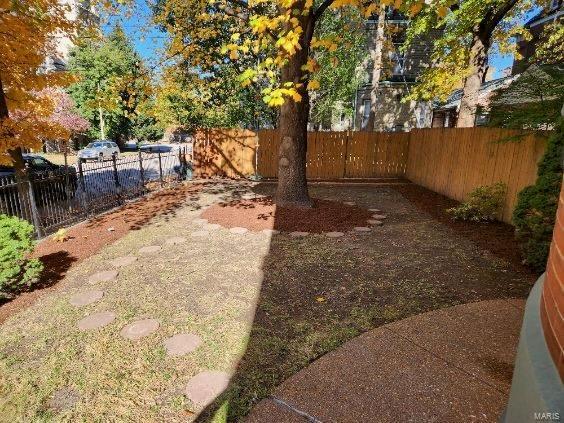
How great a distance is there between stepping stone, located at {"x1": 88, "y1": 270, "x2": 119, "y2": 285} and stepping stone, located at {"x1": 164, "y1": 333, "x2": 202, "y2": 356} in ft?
6.50

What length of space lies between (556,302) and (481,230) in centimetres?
639

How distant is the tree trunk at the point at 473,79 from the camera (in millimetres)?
11383

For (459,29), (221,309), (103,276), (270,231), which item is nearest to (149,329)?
(221,309)

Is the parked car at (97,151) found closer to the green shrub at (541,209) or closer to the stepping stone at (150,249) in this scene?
the stepping stone at (150,249)

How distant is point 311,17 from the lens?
7.30m

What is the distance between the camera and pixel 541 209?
501 cm

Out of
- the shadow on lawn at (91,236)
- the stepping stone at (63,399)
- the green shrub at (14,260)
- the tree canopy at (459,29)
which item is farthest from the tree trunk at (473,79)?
the stepping stone at (63,399)

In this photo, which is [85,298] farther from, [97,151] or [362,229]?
[97,151]

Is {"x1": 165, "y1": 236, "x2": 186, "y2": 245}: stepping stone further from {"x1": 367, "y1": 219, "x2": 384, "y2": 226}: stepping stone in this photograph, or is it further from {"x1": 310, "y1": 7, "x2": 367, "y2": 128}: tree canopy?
{"x1": 310, "y1": 7, "x2": 367, "y2": 128}: tree canopy

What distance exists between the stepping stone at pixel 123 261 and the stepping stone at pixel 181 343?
94.9 inches

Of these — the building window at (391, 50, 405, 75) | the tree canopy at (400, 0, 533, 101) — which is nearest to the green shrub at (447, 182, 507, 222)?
the tree canopy at (400, 0, 533, 101)

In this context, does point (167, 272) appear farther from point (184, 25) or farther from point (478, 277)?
point (184, 25)

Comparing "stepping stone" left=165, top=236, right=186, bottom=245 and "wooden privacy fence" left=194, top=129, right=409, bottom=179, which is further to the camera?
"wooden privacy fence" left=194, top=129, right=409, bottom=179

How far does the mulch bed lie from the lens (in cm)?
558
